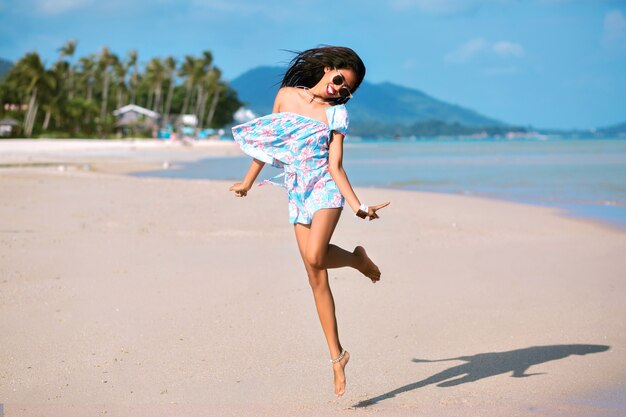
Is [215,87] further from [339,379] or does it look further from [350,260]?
[339,379]

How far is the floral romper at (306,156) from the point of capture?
3.83 metres

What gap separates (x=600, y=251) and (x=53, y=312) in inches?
222

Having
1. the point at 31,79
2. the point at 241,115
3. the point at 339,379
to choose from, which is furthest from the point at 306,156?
the point at 241,115

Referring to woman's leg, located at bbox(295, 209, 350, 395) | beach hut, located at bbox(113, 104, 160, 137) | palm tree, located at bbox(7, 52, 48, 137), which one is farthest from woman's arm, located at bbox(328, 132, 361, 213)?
beach hut, located at bbox(113, 104, 160, 137)

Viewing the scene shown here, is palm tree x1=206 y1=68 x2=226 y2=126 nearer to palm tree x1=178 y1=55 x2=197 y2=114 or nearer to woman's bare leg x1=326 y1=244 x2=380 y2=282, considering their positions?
palm tree x1=178 y1=55 x2=197 y2=114

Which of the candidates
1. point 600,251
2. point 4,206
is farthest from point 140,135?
point 600,251

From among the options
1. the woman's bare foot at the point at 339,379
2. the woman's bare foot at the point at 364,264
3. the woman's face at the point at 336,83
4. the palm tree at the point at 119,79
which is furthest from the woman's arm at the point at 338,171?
the palm tree at the point at 119,79

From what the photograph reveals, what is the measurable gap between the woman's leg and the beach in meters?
0.21

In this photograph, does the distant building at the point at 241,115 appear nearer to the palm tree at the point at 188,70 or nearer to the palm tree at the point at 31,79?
the palm tree at the point at 188,70

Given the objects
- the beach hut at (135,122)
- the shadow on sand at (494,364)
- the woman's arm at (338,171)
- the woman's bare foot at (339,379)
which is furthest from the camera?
the beach hut at (135,122)

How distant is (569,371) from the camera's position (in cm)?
441

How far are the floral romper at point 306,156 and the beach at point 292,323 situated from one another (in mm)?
956

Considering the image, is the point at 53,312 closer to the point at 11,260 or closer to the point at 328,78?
the point at 11,260

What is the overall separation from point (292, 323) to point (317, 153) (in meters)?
1.88
